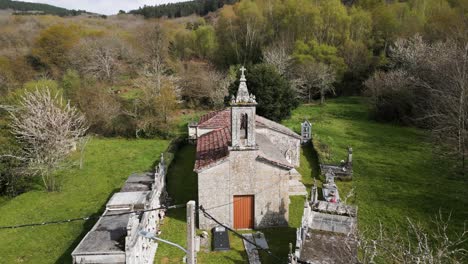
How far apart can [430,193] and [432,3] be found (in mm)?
47828

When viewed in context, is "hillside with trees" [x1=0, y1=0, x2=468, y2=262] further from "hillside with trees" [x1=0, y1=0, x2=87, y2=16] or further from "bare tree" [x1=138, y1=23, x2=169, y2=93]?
"hillside with trees" [x1=0, y1=0, x2=87, y2=16]

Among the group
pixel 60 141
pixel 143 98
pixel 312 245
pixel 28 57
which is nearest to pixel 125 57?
pixel 28 57

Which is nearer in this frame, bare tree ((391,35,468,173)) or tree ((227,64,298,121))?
bare tree ((391,35,468,173))

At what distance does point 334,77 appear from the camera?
5556 cm

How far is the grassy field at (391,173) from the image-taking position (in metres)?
20.5

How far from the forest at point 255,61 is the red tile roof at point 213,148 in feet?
52.4

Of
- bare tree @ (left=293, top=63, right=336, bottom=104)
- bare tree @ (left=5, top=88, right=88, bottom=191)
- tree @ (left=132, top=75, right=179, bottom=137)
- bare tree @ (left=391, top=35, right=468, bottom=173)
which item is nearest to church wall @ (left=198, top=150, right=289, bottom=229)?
bare tree @ (left=5, top=88, right=88, bottom=191)

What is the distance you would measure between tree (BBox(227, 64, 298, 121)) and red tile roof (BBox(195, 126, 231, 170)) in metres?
16.1

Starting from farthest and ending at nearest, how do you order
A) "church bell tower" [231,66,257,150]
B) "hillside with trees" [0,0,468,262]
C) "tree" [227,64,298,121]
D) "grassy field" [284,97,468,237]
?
"tree" [227,64,298,121], "hillside with trees" [0,0,468,262], "grassy field" [284,97,468,237], "church bell tower" [231,66,257,150]

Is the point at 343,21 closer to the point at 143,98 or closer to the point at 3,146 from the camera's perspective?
the point at 143,98

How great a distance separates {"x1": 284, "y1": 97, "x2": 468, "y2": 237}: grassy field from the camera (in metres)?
20.5

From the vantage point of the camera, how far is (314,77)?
178 feet

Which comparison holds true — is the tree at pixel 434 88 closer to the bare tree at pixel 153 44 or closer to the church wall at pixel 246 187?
the church wall at pixel 246 187

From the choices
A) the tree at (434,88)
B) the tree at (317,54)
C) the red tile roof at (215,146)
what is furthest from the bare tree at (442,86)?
the red tile roof at (215,146)
